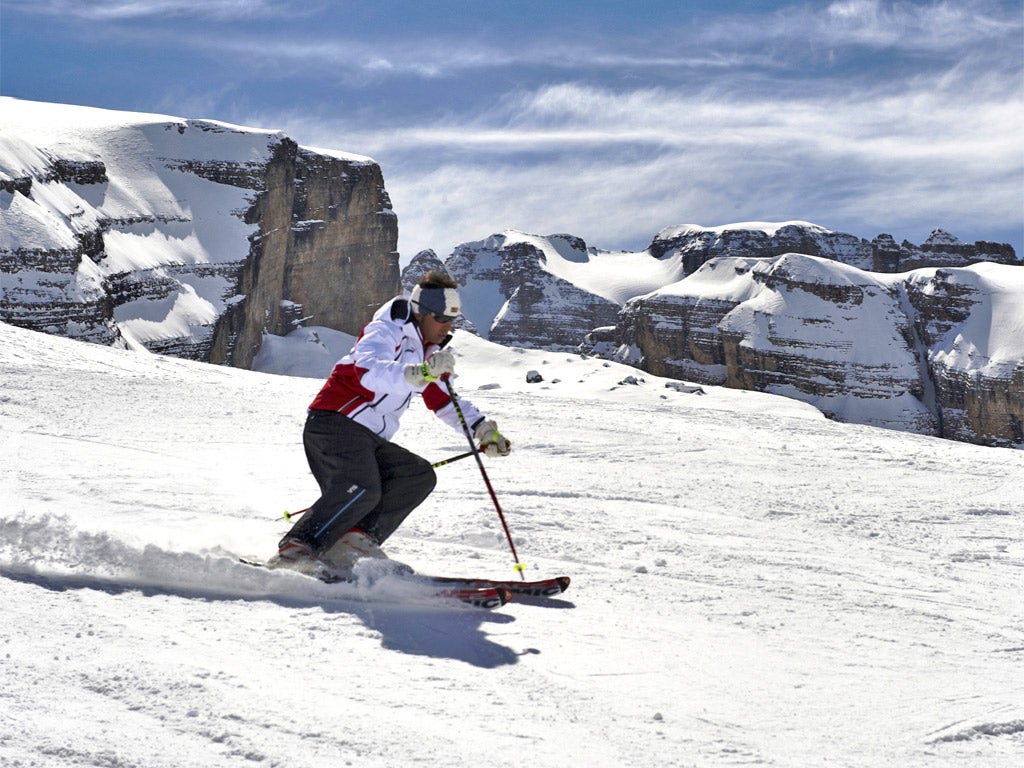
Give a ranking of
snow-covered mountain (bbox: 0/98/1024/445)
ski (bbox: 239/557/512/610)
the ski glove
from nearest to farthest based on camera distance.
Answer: ski (bbox: 239/557/512/610) < the ski glove < snow-covered mountain (bbox: 0/98/1024/445)

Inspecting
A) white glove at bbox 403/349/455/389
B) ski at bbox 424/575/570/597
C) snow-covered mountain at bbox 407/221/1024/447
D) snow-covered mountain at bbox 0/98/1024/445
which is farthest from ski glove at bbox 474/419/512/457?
snow-covered mountain at bbox 407/221/1024/447

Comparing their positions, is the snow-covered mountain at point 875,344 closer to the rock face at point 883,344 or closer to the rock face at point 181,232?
the rock face at point 883,344

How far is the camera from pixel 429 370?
431 cm

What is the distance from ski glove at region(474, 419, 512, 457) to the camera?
4.72 meters

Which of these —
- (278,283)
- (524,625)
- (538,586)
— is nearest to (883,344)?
(278,283)

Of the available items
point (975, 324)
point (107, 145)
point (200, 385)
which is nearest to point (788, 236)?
point (975, 324)

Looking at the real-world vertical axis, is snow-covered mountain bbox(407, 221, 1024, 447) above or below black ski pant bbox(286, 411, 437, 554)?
above

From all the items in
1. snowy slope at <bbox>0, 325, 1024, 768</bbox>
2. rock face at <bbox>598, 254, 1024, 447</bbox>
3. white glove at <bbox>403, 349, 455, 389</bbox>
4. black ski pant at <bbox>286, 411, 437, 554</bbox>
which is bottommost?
snowy slope at <bbox>0, 325, 1024, 768</bbox>

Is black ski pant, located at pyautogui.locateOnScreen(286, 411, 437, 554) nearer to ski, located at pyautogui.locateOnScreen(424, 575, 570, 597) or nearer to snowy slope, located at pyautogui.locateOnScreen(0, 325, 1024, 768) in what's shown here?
snowy slope, located at pyautogui.locateOnScreen(0, 325, 1024, 768)

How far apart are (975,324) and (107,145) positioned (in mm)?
85716

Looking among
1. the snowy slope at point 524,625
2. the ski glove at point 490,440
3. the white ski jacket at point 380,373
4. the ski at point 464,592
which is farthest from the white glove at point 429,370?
the snowy slope at point 524,625

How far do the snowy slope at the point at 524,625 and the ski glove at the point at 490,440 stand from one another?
728mm

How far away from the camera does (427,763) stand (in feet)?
8.59

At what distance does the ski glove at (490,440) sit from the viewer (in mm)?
4719
